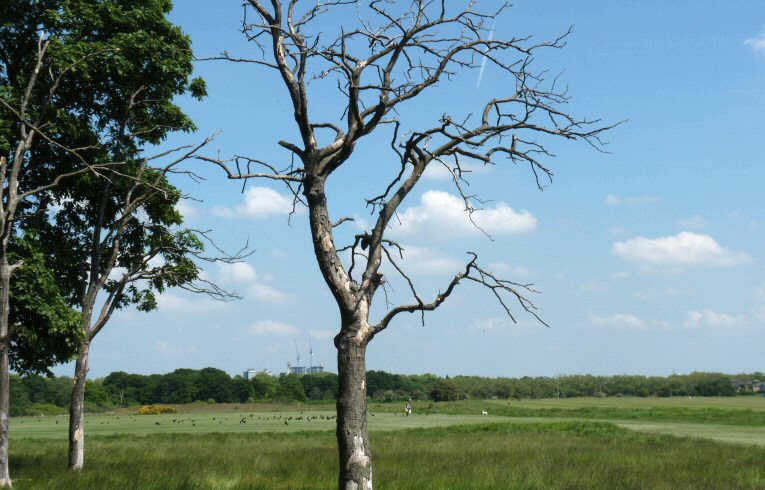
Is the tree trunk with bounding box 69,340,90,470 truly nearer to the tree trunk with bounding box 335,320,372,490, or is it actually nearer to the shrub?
the tree trunk with bounding box 335,320,372,490

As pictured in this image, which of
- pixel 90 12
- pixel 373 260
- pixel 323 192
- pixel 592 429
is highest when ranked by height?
pixel 90 12

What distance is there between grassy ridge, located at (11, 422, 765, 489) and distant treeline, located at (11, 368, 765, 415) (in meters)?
93.7

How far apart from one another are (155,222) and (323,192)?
15.3m

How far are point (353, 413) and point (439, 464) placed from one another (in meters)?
13.4

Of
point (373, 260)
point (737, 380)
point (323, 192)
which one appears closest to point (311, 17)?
point (323, 192)

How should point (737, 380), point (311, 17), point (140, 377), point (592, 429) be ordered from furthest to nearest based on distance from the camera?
point (737, 380), point (140, 377), point (592, 429), point (311, 17)

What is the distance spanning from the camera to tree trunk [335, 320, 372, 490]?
11.2 metres

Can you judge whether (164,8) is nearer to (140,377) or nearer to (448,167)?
(448,167)

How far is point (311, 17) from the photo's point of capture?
13.0 m

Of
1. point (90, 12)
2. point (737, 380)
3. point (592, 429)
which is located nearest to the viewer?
point (90, 12)

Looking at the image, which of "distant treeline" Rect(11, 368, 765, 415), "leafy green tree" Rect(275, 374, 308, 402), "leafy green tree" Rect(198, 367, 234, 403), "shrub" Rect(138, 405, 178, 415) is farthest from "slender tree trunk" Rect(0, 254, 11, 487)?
"leafy green tree" Rect(275, 374, 308, 402)

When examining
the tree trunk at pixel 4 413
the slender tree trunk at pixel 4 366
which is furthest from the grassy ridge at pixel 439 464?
the slender tree trunk at pixel 4 366

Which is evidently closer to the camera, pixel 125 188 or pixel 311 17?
pixel 311 17

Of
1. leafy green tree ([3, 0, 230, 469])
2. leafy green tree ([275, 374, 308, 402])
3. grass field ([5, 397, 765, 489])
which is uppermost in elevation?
leafy green tree ([3, 0, 230, 469])
